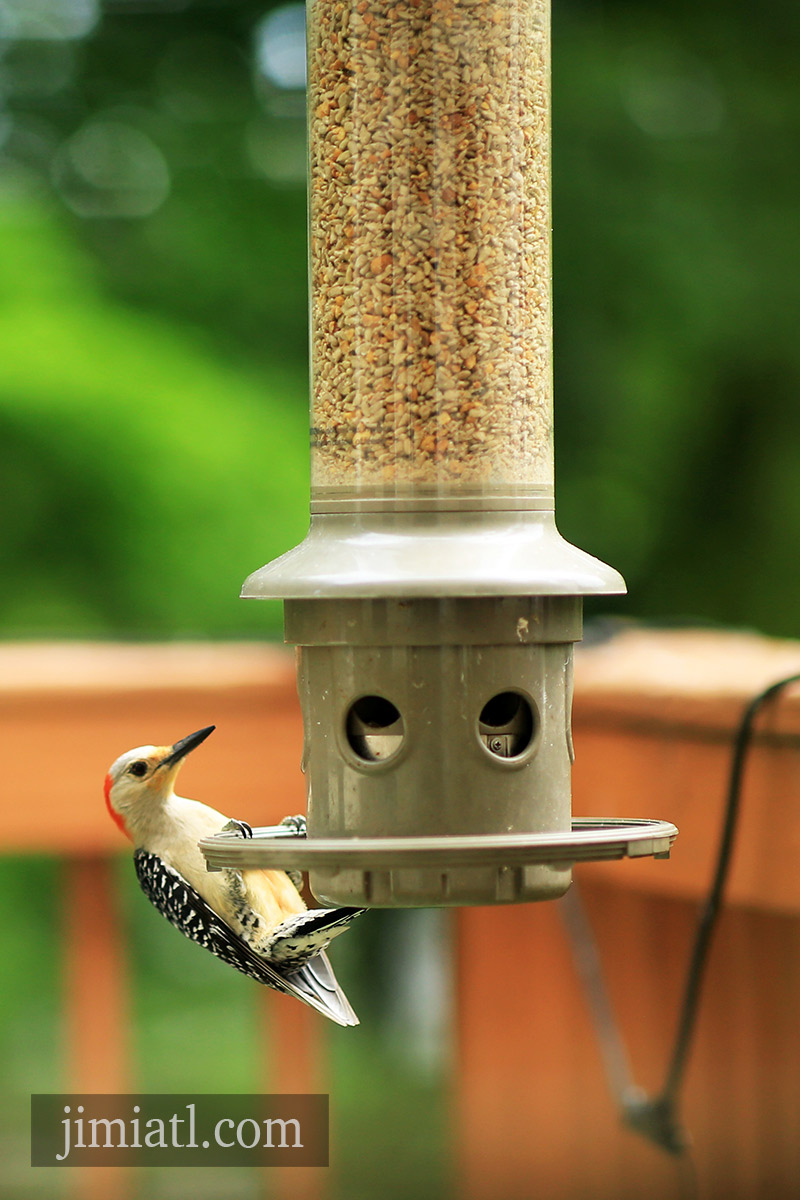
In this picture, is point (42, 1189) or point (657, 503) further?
point (657, 503)

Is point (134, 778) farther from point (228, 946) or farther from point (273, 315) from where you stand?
point (273, 315)

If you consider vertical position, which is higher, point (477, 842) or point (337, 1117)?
point (477, 842)

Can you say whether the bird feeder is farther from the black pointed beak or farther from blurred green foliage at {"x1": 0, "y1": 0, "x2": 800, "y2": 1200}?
blurred green foliage at {"x1": 0, "y1": 0, "x2": 800, "y2": 1200}

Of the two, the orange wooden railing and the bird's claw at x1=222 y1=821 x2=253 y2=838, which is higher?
the bird's claw at x1=222 y1=821 x2=253 y2=838

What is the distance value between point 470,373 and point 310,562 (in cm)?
29

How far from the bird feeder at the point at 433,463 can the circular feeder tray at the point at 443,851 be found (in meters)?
0.11

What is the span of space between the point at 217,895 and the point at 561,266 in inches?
149

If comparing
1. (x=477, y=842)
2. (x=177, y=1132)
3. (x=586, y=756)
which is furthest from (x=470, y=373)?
(x=177, y=1132)

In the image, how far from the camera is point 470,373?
1.70 meters

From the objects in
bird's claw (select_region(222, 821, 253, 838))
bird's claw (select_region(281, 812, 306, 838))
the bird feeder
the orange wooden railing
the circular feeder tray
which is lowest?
the orange wooden railing

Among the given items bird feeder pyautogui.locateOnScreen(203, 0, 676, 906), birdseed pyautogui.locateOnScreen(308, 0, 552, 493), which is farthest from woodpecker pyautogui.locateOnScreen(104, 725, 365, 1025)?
birdseed pyautogui.locateOnScreen(308, 0, 552, 493)

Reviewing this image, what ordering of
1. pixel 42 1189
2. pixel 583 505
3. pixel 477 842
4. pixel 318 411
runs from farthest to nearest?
pixel 583 505 → pixel 42 1189 → pixel 318 411 → pixel 477 842

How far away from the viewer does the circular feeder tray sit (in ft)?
4.73

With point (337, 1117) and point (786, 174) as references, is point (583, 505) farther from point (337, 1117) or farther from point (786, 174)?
point (337, 1117)
